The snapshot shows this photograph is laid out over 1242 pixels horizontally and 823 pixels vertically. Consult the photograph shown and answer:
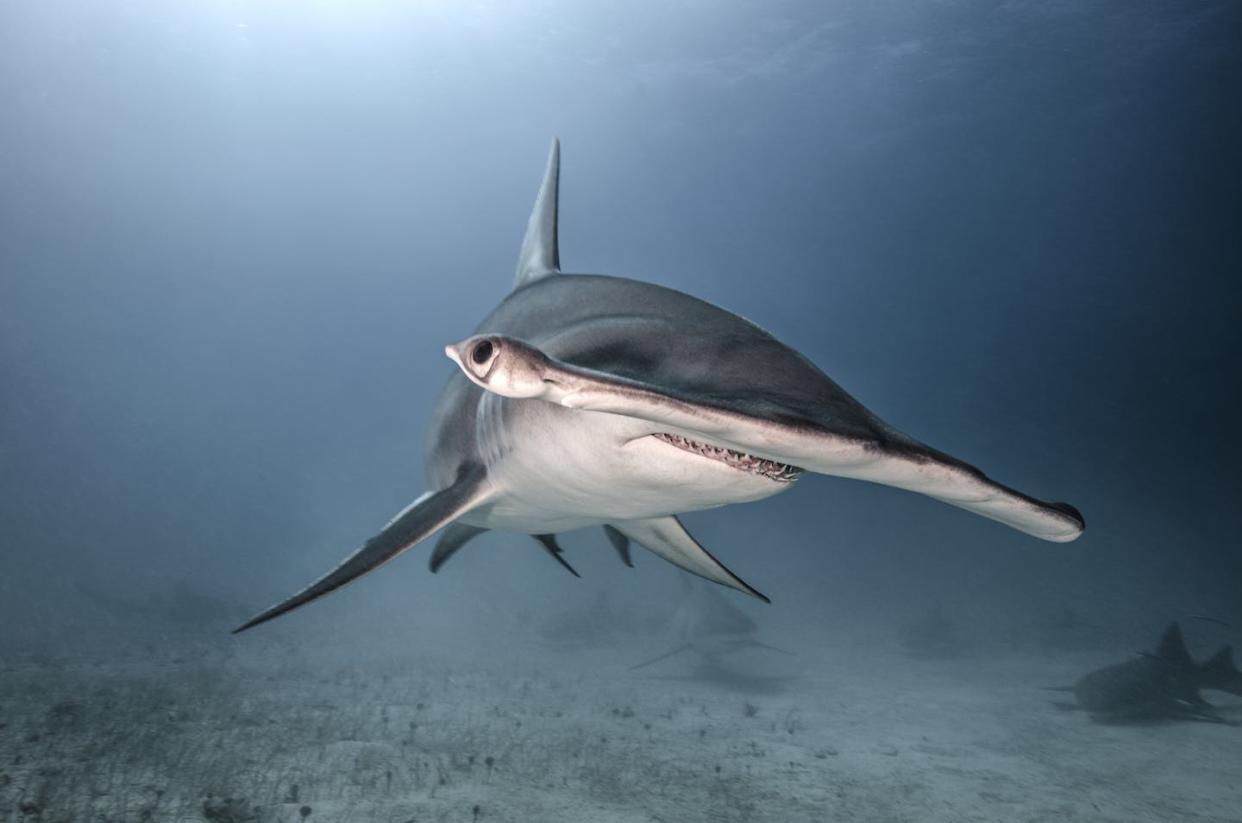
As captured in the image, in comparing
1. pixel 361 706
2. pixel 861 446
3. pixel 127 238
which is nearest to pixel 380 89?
pixel 361 706

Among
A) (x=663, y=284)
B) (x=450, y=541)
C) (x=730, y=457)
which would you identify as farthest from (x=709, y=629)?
(x=663, y=284)

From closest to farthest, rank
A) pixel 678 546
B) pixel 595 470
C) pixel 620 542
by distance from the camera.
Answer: pixel 595 470 → pixel 678 546 → pixel 620 542

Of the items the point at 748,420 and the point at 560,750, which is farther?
the point at 560,750

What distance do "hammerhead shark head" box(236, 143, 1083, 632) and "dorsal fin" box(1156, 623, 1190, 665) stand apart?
8.55 metres

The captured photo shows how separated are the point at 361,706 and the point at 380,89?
46491 millimetres

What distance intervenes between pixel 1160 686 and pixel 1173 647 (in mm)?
589

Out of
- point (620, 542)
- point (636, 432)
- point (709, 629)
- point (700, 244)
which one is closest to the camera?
point (636, 432)

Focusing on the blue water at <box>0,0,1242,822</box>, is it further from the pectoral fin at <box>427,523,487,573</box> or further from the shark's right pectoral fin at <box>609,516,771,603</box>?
the shark's right pectoral fin at <box>609,516,771,603</box>

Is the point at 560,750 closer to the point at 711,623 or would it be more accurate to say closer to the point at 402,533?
the point at 402,533

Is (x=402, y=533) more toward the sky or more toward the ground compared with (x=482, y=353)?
more toward the sky

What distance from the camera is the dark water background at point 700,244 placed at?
25.7m

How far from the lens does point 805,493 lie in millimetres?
46250

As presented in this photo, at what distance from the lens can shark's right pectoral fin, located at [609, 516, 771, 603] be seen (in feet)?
14.4

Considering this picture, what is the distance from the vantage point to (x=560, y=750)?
648 cm
